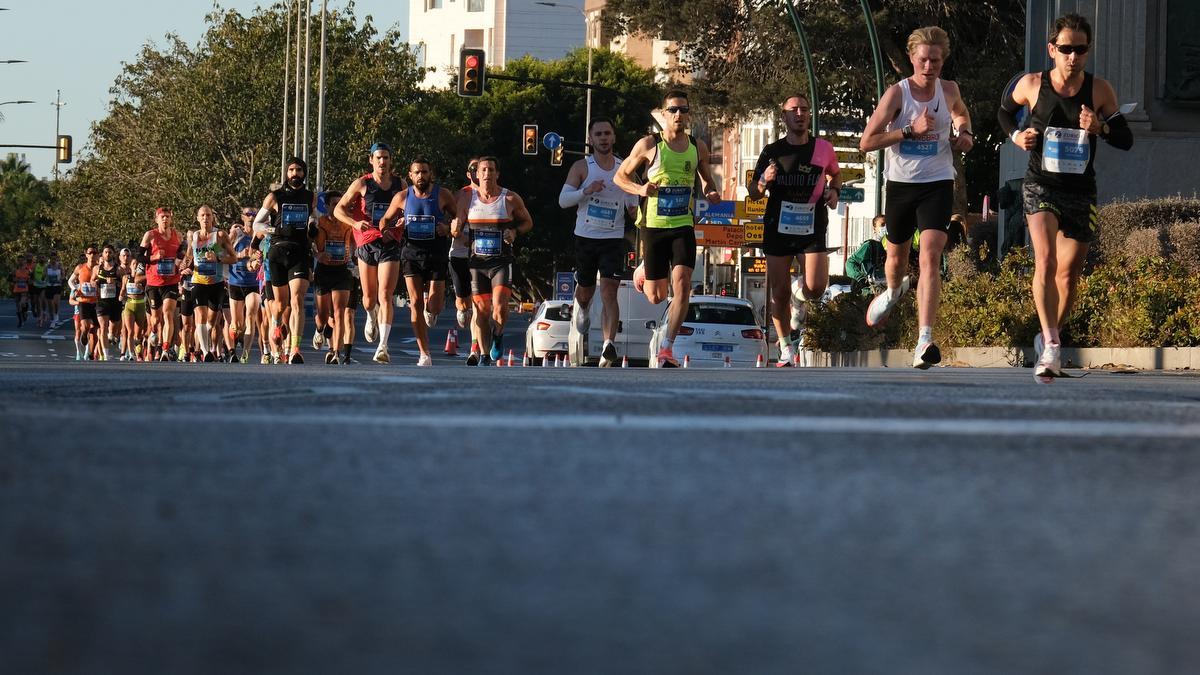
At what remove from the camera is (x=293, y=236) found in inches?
842

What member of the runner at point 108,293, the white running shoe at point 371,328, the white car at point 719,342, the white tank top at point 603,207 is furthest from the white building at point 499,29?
the white tank top at point 603,207

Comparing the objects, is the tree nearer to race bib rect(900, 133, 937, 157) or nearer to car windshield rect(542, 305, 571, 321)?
car windshield rect(542, 305, 571, 321)

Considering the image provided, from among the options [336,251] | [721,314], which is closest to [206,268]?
[336,251]

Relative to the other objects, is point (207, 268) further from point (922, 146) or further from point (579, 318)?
point (922, 146)

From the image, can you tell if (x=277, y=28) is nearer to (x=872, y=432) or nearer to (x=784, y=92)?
(x=784, y=92)

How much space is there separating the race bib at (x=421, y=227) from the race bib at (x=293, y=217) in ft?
7.36

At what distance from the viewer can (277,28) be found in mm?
73125

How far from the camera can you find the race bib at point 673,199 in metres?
15.8

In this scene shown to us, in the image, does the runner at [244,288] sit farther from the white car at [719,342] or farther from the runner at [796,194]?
the runner at [796,194]

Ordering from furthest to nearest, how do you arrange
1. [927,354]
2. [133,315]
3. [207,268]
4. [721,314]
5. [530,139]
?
[530,139]
[133,315]
[721,314]
[207,268]
[927,354]

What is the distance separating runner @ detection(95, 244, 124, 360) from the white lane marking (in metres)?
30.0

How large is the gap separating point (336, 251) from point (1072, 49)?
11.5 m

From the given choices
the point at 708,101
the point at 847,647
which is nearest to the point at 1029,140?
the point at 847,647

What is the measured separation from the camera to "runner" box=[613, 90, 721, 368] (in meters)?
15.8
